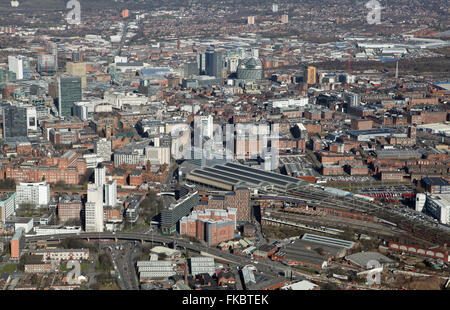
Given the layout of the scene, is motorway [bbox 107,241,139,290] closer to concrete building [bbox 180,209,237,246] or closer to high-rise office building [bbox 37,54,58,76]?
concrete building [bbox 180,209,237,246]

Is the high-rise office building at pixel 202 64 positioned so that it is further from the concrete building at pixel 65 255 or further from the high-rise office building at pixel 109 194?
the concrete building at pixel 65 255

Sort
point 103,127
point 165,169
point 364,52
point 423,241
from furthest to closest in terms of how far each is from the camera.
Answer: point 364,52 → point 103,127 → point 165,169 → point 423,241

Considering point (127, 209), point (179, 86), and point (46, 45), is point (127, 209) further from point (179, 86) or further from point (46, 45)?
point (46, 45)

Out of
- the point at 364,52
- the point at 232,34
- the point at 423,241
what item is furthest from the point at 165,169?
the point at 232,34

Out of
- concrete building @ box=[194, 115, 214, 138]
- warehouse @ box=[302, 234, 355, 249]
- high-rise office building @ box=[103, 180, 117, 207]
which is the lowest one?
warehouse @ box=[302, 234, 355, 249]

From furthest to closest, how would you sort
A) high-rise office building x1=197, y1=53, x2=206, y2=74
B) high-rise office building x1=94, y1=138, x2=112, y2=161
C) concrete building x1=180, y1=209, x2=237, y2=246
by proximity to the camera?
high-rise office building x1=197, y1=53, x2=206, y2=74 → high-rise office building x1=94, y1=138, x2=112, y2=161 → concrete building x1=180, y1=209, x2=237, y2=246

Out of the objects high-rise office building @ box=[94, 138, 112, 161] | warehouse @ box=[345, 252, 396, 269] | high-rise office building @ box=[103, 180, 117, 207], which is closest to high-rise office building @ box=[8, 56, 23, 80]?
high-rise office building @ box=[94, 138, 112, 161]

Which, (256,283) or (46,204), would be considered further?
(46,204)
